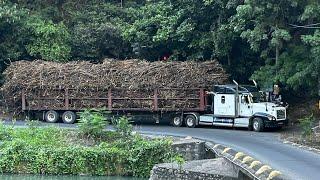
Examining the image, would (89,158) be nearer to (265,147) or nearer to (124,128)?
(124,128)

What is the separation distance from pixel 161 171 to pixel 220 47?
1454 centimetres

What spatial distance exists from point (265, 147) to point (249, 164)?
217 inches

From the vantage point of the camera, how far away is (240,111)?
31609 millimetres

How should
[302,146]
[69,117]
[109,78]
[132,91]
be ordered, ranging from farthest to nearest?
[69,117] → [109,78] → [132,91] → [302,146]

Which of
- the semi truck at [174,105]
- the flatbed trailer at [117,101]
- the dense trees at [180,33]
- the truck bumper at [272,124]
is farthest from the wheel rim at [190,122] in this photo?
the truck bumper at [272,124]

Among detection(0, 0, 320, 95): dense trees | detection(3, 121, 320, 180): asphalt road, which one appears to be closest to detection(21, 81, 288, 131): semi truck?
detection(3, 121, 320, 180): asphalt road

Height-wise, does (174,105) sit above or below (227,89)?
below

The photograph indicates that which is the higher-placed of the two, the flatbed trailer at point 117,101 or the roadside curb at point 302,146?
the flatbed trailer at point 117,101

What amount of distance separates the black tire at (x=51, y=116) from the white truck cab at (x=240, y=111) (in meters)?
8.26

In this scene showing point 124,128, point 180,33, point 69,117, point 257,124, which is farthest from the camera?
point 180,33

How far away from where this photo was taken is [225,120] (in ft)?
105

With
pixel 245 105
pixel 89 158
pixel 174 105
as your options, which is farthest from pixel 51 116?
pixel 245 105

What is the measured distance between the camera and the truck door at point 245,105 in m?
31.3

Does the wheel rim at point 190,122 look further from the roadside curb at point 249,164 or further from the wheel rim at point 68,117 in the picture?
the roadside curb at point 249,164
